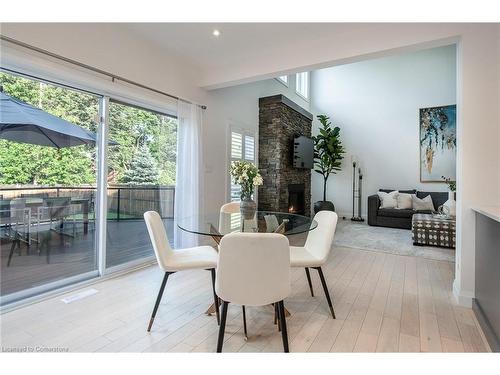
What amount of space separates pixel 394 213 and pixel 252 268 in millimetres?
5224

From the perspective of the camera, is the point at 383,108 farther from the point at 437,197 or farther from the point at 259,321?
the point at 259,321

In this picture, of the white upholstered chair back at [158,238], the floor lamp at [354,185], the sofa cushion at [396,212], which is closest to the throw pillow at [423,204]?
the sofa cushion at [396,212]

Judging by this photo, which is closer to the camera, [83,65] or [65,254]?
[83,65]

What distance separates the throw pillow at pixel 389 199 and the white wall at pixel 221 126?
3461mm

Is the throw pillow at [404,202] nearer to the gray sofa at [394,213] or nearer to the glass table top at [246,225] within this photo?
the gray sofa at [394,213]

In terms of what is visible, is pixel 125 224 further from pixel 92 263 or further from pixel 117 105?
pixel 117 105

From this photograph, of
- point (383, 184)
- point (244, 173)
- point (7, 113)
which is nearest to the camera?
point (7, 113)

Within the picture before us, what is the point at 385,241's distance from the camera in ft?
14.5

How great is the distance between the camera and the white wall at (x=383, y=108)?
20.0 ft

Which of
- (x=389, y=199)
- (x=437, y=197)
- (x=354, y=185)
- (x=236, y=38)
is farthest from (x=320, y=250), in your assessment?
(x=354, y=185)

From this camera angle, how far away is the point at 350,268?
10.3ft

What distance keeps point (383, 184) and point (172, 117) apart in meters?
5.54

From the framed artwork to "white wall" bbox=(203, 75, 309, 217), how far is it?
4.28m
